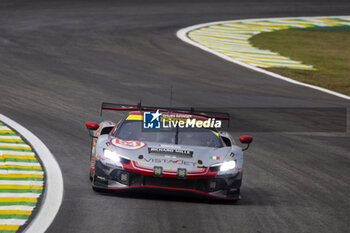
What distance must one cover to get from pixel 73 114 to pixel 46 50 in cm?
996

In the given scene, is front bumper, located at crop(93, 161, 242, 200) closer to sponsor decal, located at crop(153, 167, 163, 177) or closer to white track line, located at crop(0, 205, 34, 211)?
sponsor decal, located at crop(153, 167, 163, 177)

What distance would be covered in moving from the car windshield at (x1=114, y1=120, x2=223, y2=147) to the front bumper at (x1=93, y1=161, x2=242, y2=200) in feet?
2.92

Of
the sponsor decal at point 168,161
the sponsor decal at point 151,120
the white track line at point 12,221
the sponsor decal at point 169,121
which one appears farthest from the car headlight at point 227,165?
the white track line at point 12,221

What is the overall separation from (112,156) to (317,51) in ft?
71.6

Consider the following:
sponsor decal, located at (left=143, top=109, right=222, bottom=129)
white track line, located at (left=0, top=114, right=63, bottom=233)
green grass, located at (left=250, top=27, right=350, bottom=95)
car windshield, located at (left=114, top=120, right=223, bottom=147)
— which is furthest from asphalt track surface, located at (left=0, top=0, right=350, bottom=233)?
green grass, located at (left=250, top=27, right=350, bottom=95)

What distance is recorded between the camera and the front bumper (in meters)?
10.3

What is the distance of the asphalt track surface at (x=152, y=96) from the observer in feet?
32.0

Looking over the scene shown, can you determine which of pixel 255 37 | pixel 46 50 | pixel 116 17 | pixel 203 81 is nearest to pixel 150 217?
pixel 203 81

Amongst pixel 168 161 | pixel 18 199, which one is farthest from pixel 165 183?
pixel 18 199

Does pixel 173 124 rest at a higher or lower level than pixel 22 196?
higher

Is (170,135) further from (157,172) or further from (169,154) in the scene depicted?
(157,172)

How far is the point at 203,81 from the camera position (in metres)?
23.8

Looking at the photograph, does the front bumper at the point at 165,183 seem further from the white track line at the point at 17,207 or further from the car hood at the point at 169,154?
the white track line at the point at 17,207

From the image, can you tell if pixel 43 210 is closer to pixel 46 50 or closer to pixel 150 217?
pixel 150 217
